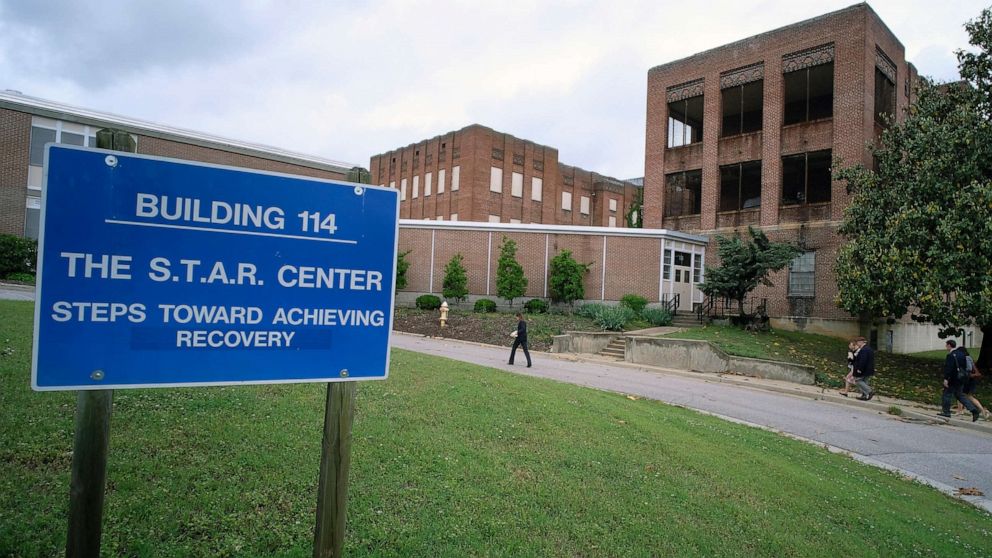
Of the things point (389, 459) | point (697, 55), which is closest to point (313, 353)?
point (389, 459)

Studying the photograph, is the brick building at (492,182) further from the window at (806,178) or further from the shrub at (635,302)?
the window at (806,178)

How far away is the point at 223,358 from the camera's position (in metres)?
2.51

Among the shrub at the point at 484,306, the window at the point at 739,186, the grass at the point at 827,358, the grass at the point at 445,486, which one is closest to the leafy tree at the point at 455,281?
the shrub at the point at 484,306

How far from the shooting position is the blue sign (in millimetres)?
2236

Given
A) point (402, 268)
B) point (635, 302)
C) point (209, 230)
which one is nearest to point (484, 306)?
point (402, 268)

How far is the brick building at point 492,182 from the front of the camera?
4588 centimetres

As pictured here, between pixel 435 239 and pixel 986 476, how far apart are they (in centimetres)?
2700

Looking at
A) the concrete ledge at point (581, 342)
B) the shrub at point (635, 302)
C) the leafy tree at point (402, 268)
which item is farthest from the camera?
the leafy tree at point (402, 268)

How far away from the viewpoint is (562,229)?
31.3 meters

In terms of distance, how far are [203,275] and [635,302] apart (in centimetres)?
2742

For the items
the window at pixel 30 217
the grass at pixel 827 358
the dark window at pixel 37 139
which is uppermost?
the dark window at pixel 37 139

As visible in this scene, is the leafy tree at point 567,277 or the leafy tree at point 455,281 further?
the leafy tree at point 455,281

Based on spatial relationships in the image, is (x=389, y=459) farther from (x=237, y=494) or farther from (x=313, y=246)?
(x=313, y=246)

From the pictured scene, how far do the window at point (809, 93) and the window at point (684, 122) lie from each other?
485 cm
